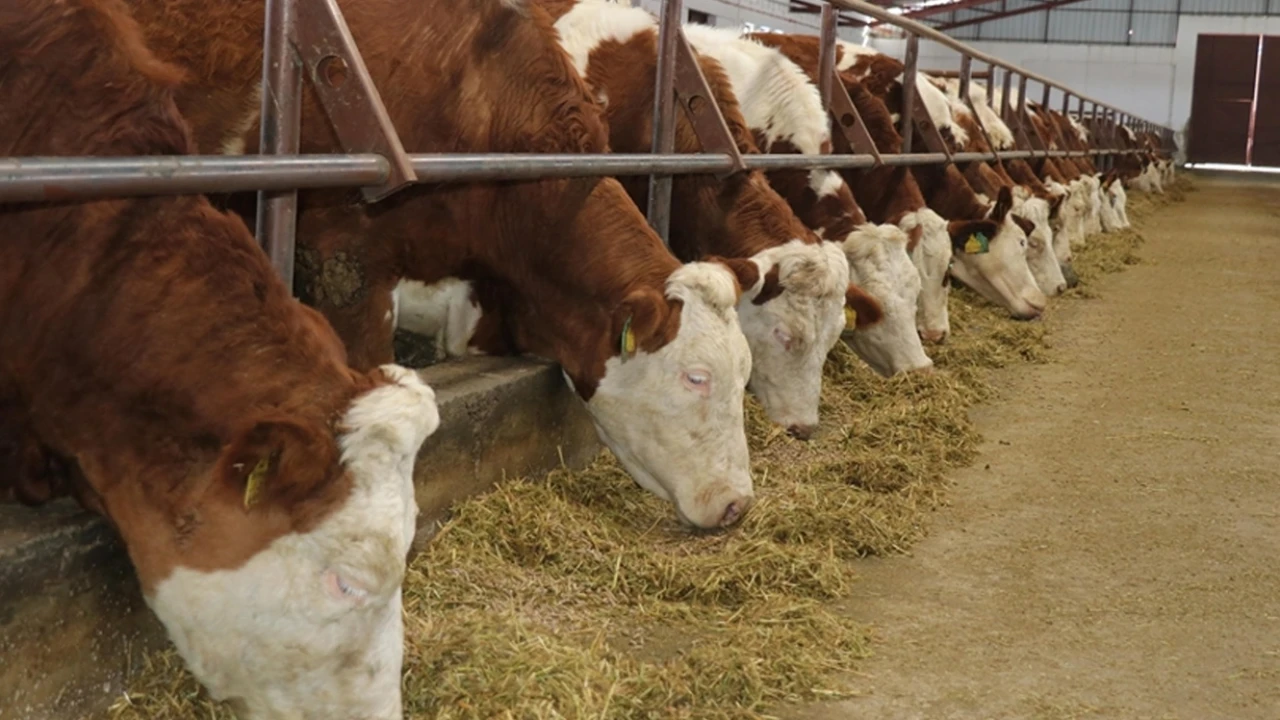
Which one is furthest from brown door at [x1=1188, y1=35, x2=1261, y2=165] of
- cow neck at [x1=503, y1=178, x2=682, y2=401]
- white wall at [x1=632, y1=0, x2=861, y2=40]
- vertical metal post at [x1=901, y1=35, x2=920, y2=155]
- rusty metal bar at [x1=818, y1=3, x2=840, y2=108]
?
cow neck at [x1=503, y1=178, x2=682, y2=401]

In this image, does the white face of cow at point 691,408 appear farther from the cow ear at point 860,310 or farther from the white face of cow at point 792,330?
the cow ear at point 860,310

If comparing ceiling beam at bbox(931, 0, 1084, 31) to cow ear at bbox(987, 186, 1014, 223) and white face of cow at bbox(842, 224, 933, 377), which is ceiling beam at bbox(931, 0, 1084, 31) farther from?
white face of cow at bbox(842, 224, 933, 377)

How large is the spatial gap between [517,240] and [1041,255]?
8489mm

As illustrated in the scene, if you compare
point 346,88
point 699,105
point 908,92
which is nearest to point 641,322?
point 699,105

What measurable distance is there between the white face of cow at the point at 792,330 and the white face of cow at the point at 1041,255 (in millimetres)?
6722

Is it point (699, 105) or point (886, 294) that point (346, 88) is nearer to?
point (699, 105)

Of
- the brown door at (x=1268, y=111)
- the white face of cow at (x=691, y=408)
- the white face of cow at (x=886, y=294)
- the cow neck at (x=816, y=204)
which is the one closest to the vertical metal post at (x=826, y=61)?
the cow neck at (x=816, y=204)

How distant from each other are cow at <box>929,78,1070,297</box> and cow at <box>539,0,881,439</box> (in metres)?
4.71

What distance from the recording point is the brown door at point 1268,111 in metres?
43.5

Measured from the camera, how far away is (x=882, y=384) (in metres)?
7.30

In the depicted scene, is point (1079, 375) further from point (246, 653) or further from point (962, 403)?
point (246, 653)

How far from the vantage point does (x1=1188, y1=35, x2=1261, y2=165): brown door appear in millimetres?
43625

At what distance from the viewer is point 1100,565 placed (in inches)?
182

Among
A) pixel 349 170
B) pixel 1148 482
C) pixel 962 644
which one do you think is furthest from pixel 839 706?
pixel 1148 482
